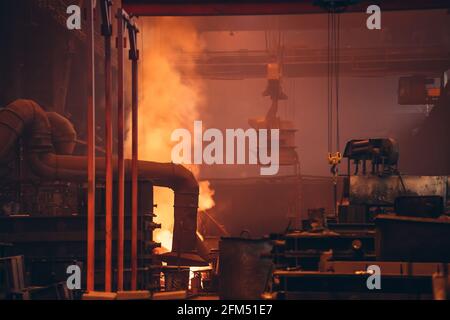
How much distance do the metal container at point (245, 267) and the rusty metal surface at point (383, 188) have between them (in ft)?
6.60

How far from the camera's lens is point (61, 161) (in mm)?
15391

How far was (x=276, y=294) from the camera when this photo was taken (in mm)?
9648

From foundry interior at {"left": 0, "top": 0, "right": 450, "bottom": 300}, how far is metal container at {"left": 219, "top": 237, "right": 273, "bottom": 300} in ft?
0.07

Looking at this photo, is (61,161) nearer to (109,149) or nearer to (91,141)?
(109,149)

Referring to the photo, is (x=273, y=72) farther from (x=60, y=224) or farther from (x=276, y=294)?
(x=276, y=294)

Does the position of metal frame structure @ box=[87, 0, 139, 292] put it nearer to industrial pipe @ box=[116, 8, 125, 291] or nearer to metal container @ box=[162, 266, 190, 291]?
industrial pipe @ box=[116, 8, 125, 291]

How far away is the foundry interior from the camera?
10.2 meters

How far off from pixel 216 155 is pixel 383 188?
20.6m

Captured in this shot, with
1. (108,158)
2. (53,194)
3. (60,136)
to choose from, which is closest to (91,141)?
(108,158)

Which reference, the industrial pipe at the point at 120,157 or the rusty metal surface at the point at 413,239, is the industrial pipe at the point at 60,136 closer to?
the industrial pipe at the point at 120,157

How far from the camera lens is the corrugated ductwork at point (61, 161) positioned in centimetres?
1473

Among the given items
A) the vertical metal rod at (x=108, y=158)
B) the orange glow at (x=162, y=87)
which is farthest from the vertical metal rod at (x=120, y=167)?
the orange glow at (x=162, y=87)
